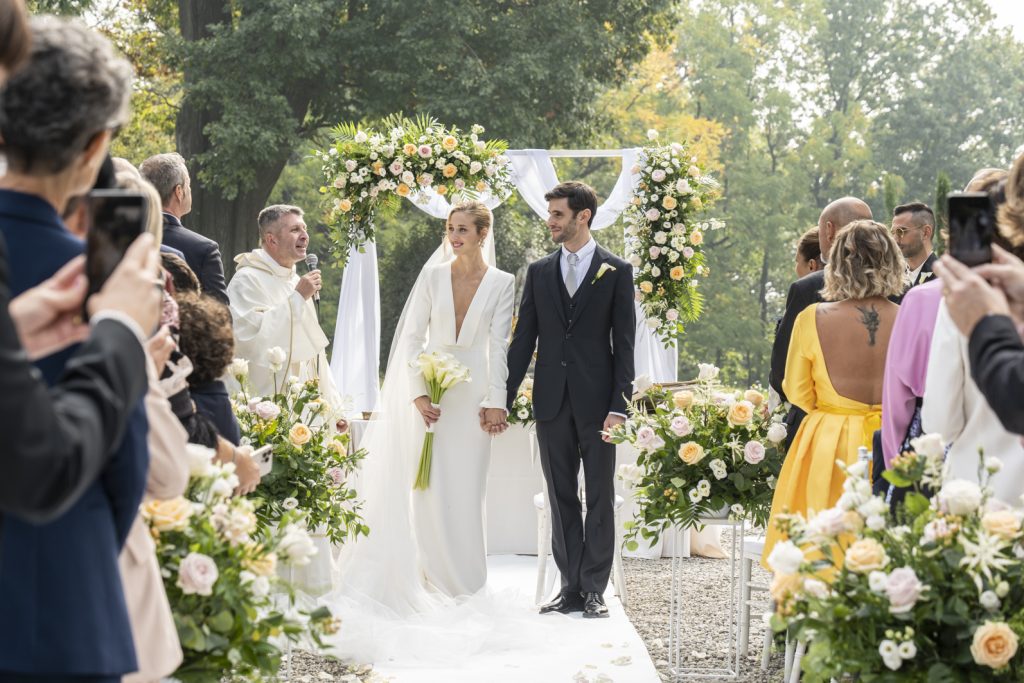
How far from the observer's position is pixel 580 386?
720cm

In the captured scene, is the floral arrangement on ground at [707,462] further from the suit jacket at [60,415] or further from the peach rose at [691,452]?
the suit jacket at [60,415]

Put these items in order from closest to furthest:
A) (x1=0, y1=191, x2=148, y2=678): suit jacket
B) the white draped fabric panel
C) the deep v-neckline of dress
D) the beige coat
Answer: (x1=0, y1=191, x2=148, y2=678): suit jacket
the beige coat
the deep v-neckline of dress
the white draped fabric panel

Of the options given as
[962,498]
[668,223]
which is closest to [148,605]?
[962,498]

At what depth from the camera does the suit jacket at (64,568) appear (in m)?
1.96

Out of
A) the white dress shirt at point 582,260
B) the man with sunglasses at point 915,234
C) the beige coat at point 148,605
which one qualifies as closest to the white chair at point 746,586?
the man with sunglasses at point 915,234

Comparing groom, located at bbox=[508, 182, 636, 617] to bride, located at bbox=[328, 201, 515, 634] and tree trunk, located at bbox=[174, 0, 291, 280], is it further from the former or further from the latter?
tree trunk, located at bbox=[174, 0, 291, 280]

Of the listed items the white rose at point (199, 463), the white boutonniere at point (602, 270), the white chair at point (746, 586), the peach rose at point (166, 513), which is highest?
the white boutonniere at point (602, 270)

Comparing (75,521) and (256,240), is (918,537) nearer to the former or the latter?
(75,521)

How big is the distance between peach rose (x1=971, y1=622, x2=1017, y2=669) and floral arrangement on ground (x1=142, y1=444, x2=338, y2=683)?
4.51 feet

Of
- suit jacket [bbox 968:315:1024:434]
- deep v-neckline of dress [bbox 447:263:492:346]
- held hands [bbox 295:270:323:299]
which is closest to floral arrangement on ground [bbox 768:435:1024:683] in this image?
suit jacket [bbox 968:315:1024:434]

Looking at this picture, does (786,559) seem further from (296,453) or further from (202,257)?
(202,257)

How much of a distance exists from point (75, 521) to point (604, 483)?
5.41 metres

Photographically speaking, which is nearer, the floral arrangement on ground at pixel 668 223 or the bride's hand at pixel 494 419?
the bride's hand at pixel 494 419

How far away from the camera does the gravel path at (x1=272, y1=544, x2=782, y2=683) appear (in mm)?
5988
